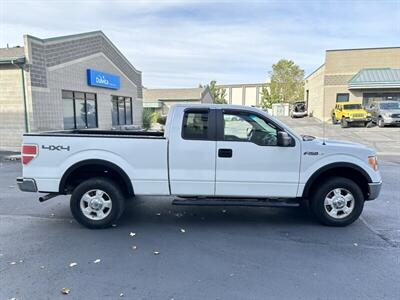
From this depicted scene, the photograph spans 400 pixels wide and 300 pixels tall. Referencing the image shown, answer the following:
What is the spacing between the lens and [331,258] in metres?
3.86

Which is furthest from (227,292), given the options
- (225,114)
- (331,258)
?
(225,114)

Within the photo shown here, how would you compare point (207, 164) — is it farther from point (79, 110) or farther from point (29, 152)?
point (79, 110)

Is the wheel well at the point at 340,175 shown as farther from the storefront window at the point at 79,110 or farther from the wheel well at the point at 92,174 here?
the storefront window at the point at 79,110

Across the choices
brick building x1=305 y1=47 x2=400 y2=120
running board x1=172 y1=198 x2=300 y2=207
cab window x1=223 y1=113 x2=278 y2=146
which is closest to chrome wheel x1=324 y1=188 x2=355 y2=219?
running board x1=172 y1=198 x2=300 y2=207

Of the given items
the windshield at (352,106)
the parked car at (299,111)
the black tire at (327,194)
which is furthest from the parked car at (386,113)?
the black tire at (327,194)

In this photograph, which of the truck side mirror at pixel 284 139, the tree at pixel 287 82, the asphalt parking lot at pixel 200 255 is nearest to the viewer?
the asphalt parking lot at pixel 200 255

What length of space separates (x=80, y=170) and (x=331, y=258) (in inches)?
148

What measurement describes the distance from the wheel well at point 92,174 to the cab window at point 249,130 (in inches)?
66.1

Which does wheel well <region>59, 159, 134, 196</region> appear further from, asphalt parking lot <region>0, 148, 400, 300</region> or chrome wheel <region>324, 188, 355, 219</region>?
chrome wheel <region>324, 188, 355, 219</region>

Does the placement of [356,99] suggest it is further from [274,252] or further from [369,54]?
[274,252]

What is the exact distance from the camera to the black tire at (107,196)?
15.7 ft

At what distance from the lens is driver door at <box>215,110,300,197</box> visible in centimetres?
471

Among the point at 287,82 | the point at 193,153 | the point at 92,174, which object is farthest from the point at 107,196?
the point at 287,82

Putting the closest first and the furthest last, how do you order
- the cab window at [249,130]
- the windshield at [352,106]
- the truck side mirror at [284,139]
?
1. the truck side mirror at [284,139]
2. the cab window at [249,130]
3. the windshield at [352,106]
